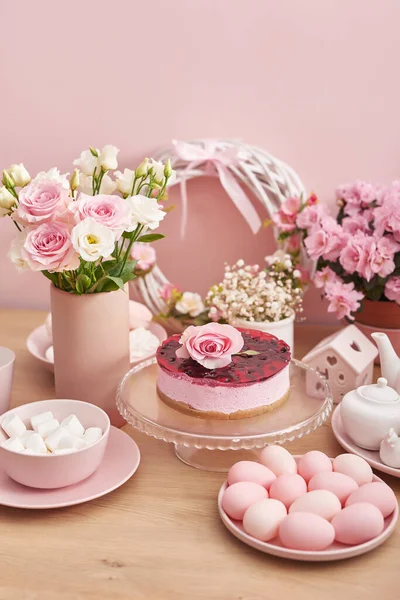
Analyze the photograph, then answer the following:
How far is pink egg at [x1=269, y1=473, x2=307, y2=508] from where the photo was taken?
922 millimetres

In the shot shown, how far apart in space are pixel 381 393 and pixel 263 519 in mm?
322

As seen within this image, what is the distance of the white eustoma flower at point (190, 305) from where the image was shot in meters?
1.55

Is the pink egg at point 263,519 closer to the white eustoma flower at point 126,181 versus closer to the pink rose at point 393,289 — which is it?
the white eustoma flower at point 126,181

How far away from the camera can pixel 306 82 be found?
5.13ft

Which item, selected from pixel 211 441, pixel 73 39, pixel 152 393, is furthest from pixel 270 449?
pixel 73 39

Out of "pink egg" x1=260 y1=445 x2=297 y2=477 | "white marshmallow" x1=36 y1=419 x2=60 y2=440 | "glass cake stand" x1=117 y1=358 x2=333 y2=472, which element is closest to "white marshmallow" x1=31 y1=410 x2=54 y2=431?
"white marshmallow" x1=36 y1=419 x2=60 y2=440

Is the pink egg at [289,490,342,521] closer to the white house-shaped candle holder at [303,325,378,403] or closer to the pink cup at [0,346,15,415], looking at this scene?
the white house-shaped candle holder at [303,325,378,403]

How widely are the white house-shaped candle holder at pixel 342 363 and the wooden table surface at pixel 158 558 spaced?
27cm

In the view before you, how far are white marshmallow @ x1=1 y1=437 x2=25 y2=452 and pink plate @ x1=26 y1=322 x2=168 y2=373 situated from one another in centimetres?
38

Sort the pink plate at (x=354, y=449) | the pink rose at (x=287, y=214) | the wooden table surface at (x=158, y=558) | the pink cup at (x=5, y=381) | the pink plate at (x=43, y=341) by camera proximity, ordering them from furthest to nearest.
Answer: the pink rose at (x=287, y=214) < the pink plate at (x=43, y=341) < the pink cup at (x=5, y=381) < the pink plate at (x=354, y=449) < the wooden table surface at (x=158, y=558)

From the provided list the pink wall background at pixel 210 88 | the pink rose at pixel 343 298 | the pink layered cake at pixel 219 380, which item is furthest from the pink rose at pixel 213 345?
the pink wall background at pixel 210 88

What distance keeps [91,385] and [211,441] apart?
0.27m

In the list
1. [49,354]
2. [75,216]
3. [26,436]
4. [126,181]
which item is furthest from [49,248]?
[49,354]

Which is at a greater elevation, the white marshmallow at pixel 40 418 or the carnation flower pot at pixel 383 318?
the white marshmallow at pixel 40 418
